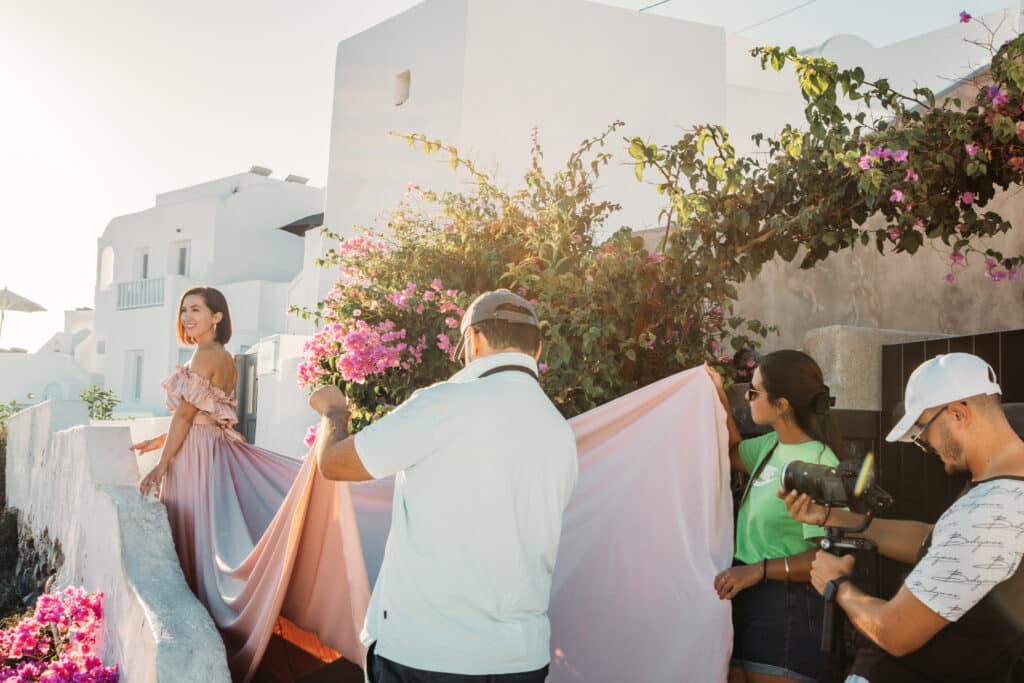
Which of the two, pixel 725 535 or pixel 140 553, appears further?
pixel 140 553

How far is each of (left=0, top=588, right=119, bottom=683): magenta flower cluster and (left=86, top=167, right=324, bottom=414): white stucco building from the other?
1825 centimetres

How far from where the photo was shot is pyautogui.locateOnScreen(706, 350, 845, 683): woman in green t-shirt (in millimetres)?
3062

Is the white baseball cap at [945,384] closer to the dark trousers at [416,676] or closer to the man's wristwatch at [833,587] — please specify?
the man's wristwatch at [833,587]

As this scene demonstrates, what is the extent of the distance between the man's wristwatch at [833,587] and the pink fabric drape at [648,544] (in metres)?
0.80

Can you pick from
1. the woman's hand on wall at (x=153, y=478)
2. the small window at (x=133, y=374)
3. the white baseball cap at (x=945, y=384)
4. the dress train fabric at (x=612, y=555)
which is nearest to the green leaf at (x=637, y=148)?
the dress train fabric at (x=612, y=555)

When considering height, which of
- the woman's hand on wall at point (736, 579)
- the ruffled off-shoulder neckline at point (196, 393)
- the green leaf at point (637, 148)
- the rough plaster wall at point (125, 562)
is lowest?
the rough plaster wall at point (125, 562)

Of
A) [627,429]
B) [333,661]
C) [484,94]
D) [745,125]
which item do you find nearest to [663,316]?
[627,429]

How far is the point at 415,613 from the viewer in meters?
2.59

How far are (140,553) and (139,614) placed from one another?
0.53 m

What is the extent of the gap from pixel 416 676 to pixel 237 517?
8.28 feet

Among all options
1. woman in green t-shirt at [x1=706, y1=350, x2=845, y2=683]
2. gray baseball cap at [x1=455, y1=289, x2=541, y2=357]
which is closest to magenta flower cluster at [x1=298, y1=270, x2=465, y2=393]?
woman in green t-shirt at [x1=706, y1=350, x2=845, y2=683]

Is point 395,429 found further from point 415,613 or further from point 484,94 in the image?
point 484,94

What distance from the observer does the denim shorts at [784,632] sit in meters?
3.04

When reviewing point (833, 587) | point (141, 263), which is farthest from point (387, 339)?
point (141, 263)
